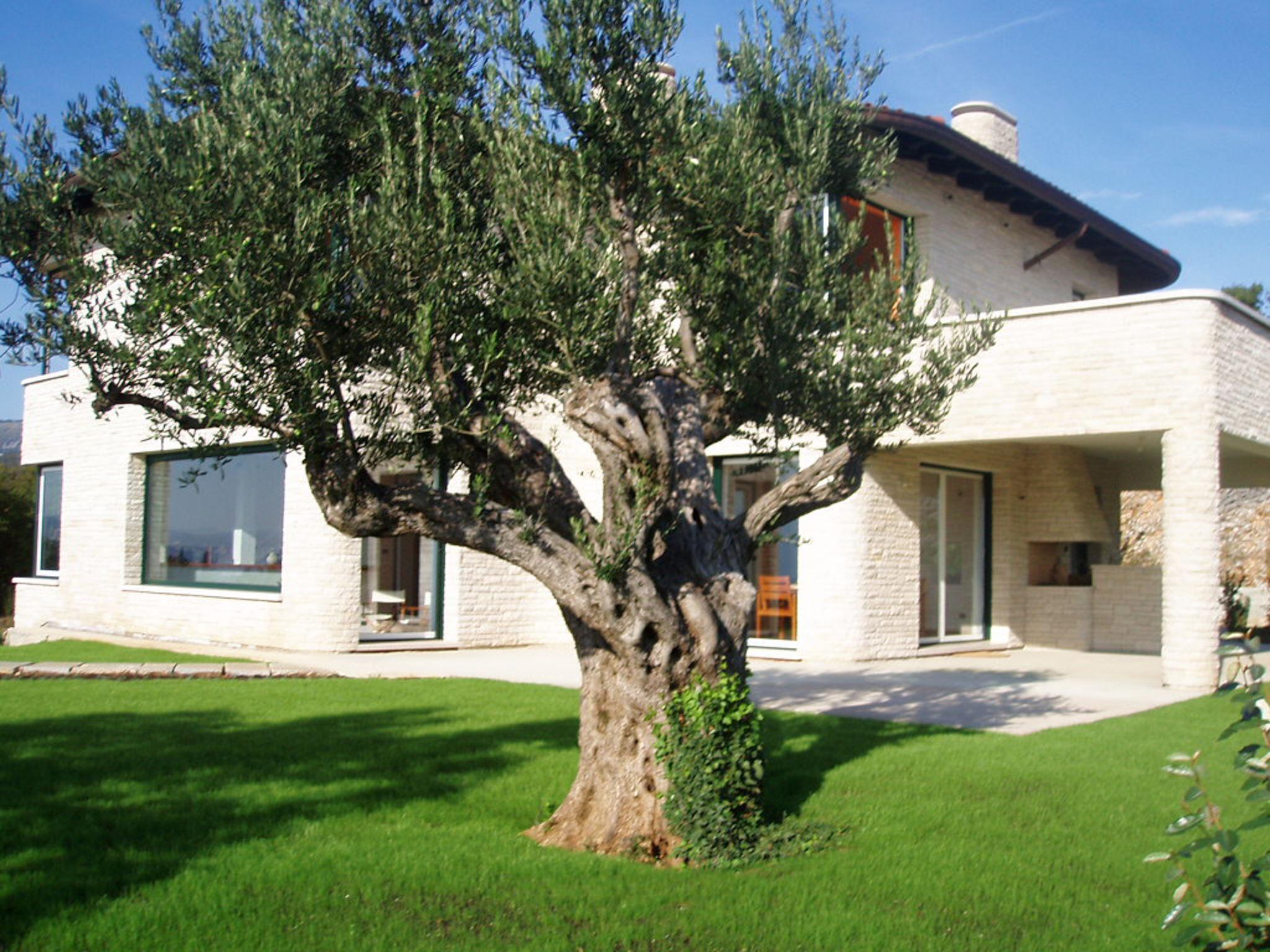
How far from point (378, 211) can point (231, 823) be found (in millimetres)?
3385

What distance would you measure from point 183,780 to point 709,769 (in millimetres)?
3523

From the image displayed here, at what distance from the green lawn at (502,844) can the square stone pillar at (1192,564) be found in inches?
90.8

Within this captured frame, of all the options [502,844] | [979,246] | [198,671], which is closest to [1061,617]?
[979,246]

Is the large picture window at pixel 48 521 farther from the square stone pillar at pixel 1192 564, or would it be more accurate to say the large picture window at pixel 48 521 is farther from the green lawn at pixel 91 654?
the square stone pillar at pixel 1192 564

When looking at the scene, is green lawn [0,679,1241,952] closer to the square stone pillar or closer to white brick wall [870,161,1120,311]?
the square stone pillar

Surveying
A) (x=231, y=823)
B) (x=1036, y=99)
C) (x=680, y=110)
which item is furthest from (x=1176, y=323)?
(x=231, y=823)

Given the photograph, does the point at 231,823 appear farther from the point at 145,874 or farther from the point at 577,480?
the point at 577,480

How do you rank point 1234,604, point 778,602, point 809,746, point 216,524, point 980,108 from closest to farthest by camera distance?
point 809,746 → point 778,602 → point 216,524 → point 1234,604 → point 980,108

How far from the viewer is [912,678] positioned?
Answer: 535 inches

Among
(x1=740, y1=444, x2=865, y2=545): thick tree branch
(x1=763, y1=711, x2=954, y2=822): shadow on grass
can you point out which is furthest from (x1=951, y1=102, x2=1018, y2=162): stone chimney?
(x1=740, y1=444, x2=865, y2=545): thick tree branch

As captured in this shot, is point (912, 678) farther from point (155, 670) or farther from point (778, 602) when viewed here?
point (155, 670)

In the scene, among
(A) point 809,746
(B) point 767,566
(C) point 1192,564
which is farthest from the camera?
(B) point 767,566

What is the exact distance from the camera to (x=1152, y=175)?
596 inches

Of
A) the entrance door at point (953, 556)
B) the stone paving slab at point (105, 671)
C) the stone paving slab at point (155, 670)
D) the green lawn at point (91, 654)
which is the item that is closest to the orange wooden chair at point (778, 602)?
the entrance door at point (953, 556)
